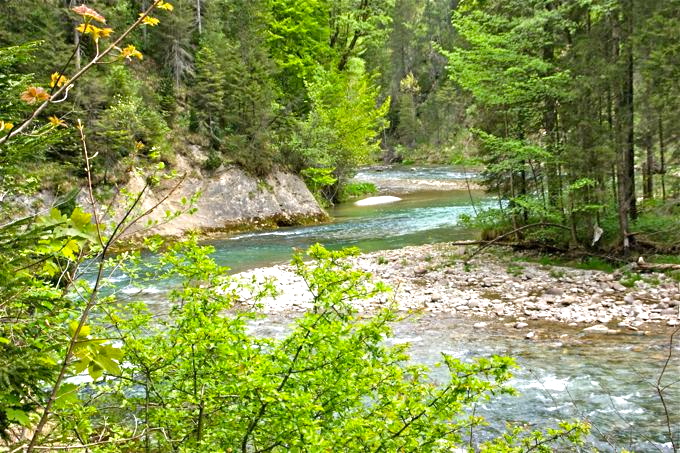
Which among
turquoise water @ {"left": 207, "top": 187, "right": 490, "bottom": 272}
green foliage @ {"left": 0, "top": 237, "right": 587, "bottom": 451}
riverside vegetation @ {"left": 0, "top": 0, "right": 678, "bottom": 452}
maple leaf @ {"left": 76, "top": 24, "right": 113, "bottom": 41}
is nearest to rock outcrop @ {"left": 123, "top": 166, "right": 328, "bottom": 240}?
riverside vegetation @ {"left": 0, "top": 0, "right": 678, "bottom": 452}

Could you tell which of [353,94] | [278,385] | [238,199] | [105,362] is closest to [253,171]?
[238,199]

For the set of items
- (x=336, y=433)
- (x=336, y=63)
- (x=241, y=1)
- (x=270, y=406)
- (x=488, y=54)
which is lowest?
(x=336, y=433)

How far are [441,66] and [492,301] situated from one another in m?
73.7

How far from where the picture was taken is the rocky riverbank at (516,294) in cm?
985

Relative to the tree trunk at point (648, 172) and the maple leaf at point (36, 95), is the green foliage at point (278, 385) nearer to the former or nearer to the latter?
the maple leaf at point (36, 95)

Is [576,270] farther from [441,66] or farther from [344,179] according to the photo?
[441,66]

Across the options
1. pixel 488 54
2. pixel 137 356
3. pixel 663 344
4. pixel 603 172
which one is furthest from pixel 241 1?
pixel 137 356

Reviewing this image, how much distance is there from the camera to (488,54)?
13.3 metres

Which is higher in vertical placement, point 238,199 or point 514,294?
point 238,199

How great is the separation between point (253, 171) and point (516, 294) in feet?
55.2

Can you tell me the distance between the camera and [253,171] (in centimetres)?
2555

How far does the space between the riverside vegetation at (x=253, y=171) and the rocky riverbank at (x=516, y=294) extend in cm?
146

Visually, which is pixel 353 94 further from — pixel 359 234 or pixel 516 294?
pixel 516 294

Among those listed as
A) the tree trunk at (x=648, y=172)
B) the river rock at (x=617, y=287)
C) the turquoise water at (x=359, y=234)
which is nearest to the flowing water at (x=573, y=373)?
the river rock at (x=617, y=287)
